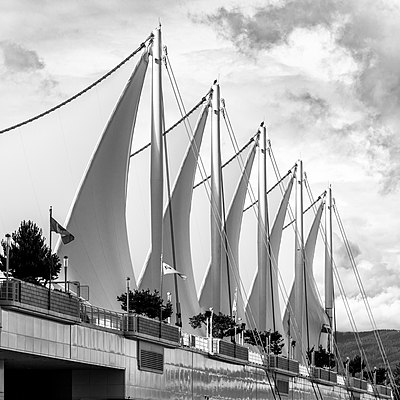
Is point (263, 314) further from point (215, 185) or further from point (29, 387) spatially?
point (29, 387)

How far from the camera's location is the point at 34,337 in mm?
33344

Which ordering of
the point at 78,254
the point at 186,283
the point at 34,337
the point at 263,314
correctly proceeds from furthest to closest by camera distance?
the point at 263,314 → the point at 186,283 → the point at 78,254 → the point at 34,337

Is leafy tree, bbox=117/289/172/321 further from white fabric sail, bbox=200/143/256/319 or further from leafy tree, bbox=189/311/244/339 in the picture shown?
white fabric sail, bbox=200/143/256/319

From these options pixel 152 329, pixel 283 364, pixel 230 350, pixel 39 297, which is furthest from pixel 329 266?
pixel 39 297

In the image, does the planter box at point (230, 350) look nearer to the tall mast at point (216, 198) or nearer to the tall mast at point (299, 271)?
the tall mast at point (216, 198)

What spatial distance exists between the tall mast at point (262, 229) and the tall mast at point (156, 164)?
2191cm

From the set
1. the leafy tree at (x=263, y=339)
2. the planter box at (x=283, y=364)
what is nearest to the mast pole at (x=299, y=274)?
the leafy tree at (x=263, y=339)

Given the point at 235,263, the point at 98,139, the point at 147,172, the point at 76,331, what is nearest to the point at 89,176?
the point at 98,139

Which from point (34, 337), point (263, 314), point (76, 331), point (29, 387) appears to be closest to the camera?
point (34, 337)

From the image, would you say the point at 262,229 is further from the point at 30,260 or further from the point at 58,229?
the point at 58,229

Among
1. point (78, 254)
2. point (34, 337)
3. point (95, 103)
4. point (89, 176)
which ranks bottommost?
point (34, 337)

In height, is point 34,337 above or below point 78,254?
below

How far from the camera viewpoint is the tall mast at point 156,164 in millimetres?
54562

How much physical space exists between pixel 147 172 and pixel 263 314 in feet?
47.1
